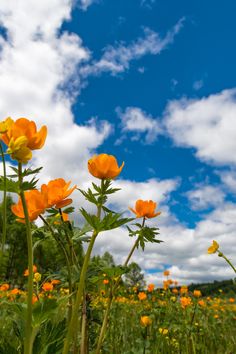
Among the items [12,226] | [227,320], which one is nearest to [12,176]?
[227,320]

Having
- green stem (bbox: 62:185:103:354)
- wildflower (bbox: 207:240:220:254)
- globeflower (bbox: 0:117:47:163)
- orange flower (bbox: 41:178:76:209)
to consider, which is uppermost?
globeflower (bbox: 0:117:47:163)

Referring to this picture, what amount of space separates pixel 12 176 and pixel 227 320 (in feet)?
20.8

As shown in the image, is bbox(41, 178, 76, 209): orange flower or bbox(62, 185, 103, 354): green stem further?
bbox(41, 178, 76, 209): orange flower

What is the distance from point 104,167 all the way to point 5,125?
0.44 m

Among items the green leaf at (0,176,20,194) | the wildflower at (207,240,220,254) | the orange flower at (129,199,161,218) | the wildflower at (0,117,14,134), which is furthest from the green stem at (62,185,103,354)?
the wildflower at (207,240,220,254)

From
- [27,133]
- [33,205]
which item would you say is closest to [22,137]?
[27,133]

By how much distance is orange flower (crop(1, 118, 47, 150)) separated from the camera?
1.10 m

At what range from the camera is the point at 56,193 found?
4.42 ft

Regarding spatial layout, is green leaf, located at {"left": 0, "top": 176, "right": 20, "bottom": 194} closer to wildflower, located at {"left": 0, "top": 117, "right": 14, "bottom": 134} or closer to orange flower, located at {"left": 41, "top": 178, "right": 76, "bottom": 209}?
wildflower, located at {"left": 0, "top": 117, "right": 14, "bottom": 134}

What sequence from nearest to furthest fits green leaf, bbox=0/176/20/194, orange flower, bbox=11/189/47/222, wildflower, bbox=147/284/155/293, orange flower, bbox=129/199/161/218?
green leaf, bbox=0/176/20/194, orange flower, bbox=11/189/47/222, orange flower, bbox=129/199/161/218, wildflower, bbox=147/284/155/293

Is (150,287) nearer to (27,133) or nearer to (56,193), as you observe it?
(56,193)

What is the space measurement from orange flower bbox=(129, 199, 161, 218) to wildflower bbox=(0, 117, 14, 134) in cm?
108

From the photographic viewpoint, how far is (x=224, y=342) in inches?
152

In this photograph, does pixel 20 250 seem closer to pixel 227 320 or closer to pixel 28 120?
pixel 227 320
